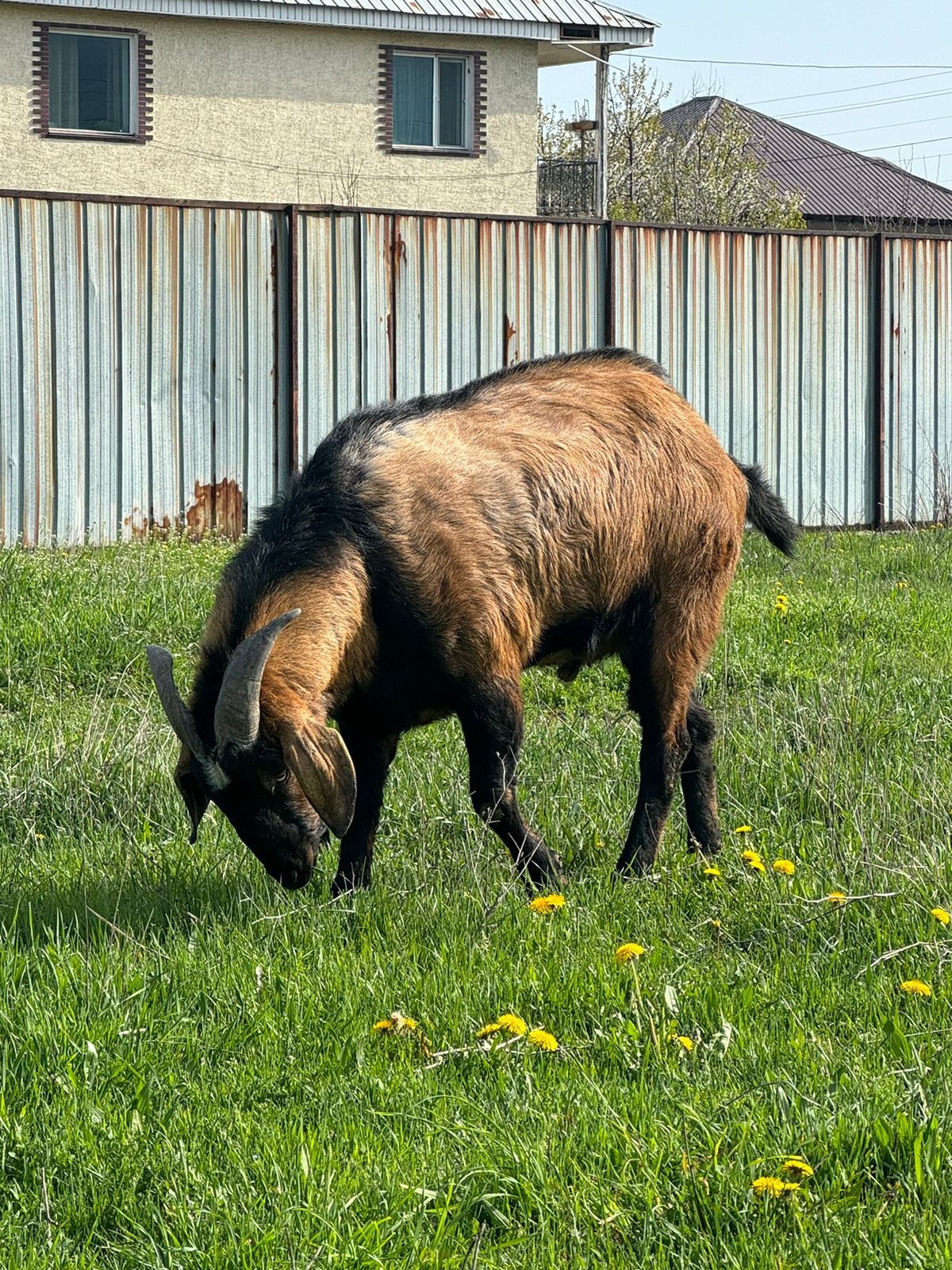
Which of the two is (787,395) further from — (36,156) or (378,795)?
(36,156)

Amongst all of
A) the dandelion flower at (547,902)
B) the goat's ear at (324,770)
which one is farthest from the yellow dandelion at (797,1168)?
the goat's ear at (324,770)

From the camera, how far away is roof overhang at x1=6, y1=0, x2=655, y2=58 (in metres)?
20.2

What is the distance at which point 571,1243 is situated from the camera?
291cm

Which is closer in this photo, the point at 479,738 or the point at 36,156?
the point at 479,738

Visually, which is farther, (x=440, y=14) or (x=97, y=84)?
(x=440, y=14)

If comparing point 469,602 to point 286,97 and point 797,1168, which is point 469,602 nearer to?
point 797,1168

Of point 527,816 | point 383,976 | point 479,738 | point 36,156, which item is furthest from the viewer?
point 36,156

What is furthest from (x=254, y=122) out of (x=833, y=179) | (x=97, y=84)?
(x=833, y=179)

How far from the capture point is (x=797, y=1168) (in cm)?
298

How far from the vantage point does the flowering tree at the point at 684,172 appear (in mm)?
34219

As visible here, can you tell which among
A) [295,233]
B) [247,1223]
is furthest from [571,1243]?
[295,233]

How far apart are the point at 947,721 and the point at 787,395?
285 inches

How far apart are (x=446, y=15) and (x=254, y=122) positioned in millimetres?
2928

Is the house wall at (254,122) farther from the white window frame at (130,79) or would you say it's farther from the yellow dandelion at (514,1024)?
the yellow dandelion at (514,1024)
